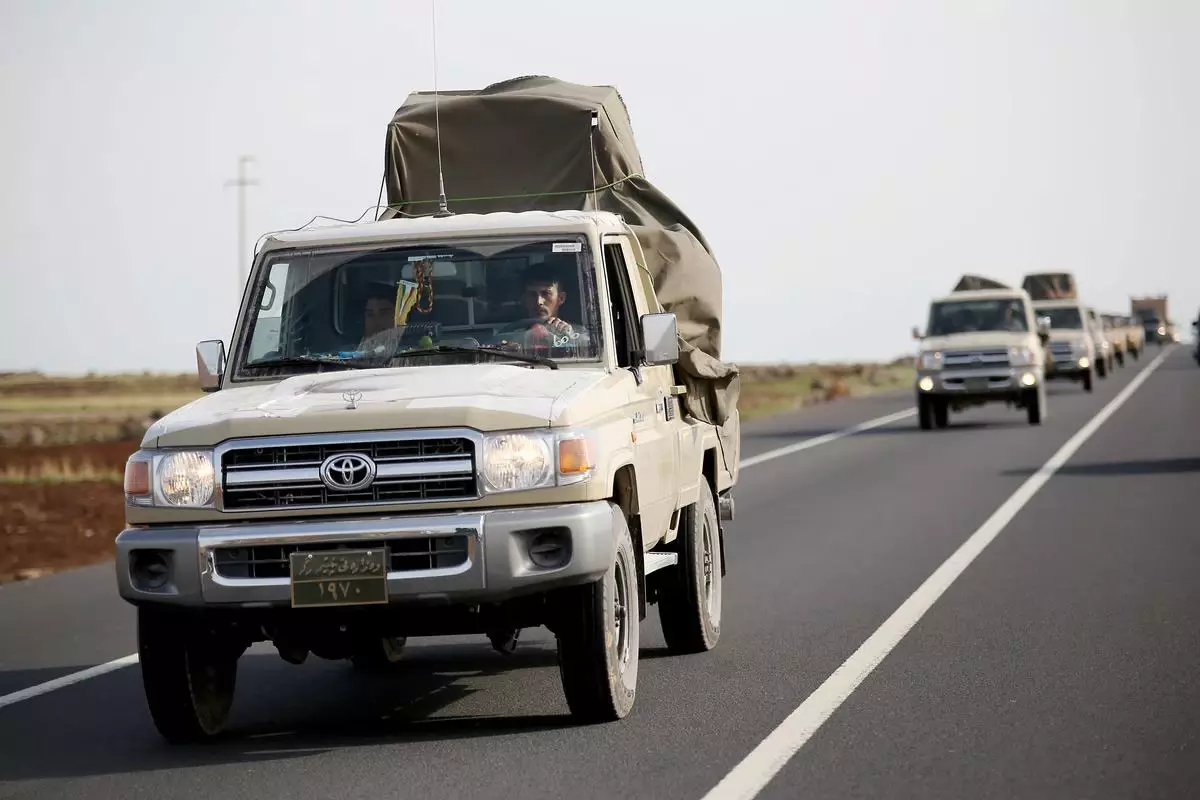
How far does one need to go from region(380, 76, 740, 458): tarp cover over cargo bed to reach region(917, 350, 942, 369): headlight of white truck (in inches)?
860

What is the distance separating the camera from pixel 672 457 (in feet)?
31.4

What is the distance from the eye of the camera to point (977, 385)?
108 feet

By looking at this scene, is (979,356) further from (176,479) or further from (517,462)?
(176,479)

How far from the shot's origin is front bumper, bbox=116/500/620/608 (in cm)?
758

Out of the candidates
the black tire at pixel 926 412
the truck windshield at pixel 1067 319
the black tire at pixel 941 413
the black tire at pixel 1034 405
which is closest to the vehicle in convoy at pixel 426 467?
the black tire at pixel 1034 405

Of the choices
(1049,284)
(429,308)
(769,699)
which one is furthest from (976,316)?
(429,308)

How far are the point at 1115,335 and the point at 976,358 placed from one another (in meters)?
39.6

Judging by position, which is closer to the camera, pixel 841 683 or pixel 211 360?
pixel 211 360

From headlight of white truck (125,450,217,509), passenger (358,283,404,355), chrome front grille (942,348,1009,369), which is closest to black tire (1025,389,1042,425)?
chrome front grille (942,348,1009,369)

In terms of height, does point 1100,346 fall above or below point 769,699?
above

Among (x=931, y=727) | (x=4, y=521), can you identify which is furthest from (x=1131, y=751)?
(x=4, y=521)

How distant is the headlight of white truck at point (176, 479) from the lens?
7828 mm

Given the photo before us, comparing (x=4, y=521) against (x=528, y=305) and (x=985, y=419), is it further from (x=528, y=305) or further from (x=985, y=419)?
(x=985, y=419)

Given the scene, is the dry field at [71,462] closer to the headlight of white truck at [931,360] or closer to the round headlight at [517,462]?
the round headlight at [517,462]
